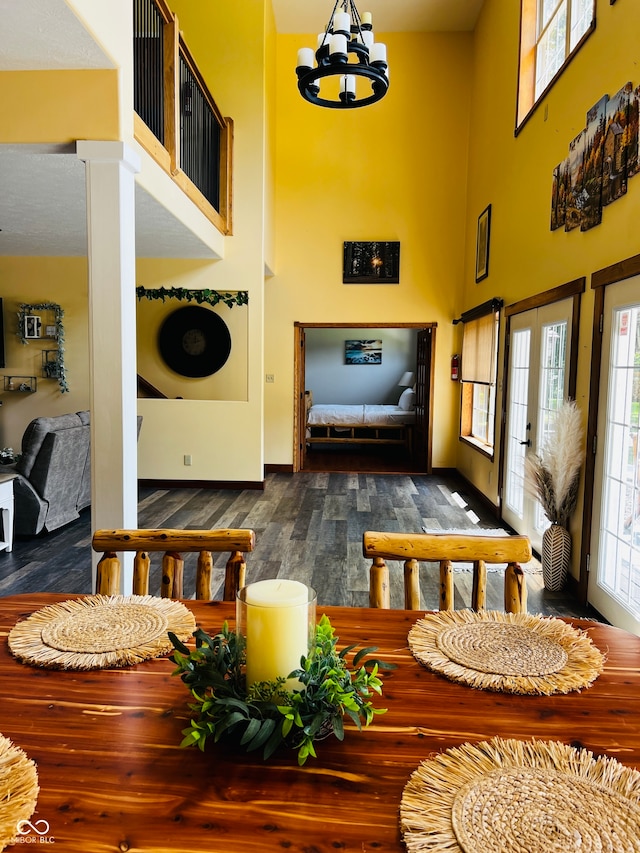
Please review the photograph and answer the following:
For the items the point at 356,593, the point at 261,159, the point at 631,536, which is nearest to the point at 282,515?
the point at 356,593

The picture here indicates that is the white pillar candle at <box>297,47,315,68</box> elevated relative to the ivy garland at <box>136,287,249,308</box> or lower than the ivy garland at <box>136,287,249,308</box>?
elevated

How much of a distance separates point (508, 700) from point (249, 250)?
6038mm

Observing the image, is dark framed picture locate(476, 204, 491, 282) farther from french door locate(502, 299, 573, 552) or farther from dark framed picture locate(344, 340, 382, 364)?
dark framed picture locate(344, 340, 382, 364)

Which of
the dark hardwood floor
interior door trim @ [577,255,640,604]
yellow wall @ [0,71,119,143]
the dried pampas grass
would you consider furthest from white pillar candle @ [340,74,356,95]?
the dark hardwood floor

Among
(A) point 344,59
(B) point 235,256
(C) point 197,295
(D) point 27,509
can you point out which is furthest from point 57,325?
(A) point 344,59

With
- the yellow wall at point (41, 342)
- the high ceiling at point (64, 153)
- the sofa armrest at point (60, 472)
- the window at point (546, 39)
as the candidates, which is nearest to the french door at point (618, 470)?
the window at point (546, 39)

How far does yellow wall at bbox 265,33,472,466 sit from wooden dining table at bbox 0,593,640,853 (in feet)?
22.1

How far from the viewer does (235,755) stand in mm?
824

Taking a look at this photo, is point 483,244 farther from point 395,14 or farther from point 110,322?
point 110,322

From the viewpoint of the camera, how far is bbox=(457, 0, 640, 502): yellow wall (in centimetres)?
305

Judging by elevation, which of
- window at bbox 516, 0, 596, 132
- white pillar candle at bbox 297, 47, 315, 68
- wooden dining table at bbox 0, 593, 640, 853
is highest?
window at bbox 516, 0, 596, 132

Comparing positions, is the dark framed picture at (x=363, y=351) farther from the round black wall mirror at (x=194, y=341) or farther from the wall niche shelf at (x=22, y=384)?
the wall niche shelf at (x=22, y=384)

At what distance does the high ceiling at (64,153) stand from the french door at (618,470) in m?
2.89

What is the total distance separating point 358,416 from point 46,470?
20.1 feet
